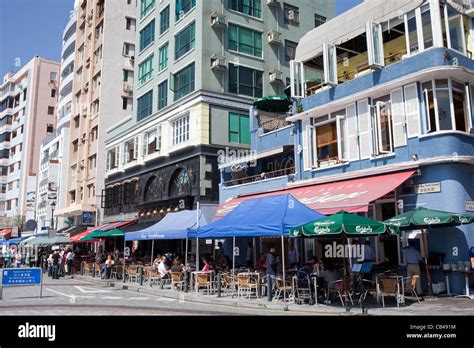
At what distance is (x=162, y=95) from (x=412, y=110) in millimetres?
22349

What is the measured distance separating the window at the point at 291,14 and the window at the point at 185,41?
8223 mm

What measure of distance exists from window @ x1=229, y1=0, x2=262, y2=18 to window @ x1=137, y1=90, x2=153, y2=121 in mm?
9701

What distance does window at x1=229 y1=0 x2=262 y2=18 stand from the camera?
33.0 meters

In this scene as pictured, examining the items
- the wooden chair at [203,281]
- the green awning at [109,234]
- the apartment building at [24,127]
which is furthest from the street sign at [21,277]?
the apartment building at [24,127]

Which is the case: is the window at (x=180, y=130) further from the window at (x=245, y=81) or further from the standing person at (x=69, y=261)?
the standing person at (x=69, y=261)

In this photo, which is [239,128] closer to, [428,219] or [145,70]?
[145,70]

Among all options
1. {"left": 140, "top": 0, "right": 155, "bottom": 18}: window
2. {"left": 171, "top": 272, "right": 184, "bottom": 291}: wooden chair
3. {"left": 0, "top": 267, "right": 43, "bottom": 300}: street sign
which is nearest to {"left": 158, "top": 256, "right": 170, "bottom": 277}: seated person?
{"left": 171, "top": 272, "right": 184, "bottom": 291}: wooden chair

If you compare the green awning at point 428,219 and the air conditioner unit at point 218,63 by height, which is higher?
the air conditioner unit at point 218,63

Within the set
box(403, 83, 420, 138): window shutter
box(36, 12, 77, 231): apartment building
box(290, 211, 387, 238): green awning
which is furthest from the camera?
box(36, 12, 77, 231): apartment building

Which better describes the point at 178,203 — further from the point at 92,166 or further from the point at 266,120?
the point at 92,166

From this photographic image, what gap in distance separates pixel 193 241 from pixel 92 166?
22.5 metres

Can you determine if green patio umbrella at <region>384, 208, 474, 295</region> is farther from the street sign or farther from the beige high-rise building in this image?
the beige high-rise building

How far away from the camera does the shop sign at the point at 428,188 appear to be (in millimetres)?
15855

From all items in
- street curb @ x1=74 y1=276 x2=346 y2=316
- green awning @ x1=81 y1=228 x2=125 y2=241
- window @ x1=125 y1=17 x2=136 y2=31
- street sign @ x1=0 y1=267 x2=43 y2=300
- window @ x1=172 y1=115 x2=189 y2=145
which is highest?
window @ x1=125 y1=17 x2=136 y2=31
